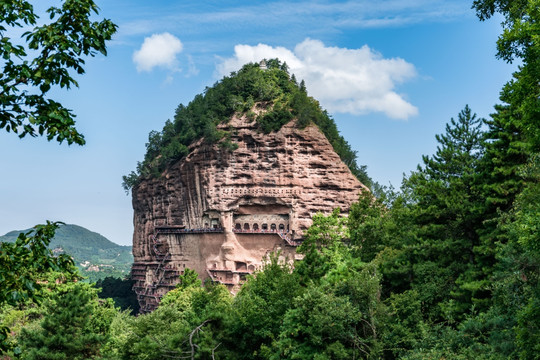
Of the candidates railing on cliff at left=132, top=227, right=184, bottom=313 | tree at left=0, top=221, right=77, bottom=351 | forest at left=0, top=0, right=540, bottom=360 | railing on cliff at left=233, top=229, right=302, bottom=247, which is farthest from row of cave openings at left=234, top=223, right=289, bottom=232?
tree at left=0, top=221, right=77, bottom=351

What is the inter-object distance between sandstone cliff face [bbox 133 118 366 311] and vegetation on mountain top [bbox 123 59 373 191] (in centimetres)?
108

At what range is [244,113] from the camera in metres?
53.7

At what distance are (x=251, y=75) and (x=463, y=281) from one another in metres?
38.4

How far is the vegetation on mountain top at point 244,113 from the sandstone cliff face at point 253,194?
3.54 ft

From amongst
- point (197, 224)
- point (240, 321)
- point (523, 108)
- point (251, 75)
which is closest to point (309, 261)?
point (240, 321)

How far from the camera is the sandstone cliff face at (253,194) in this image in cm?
5106

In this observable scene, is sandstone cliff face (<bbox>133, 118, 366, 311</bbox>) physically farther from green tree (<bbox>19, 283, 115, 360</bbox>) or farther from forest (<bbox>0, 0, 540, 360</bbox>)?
green tree (<bbox>19, 283, 115, 360</bbox>)

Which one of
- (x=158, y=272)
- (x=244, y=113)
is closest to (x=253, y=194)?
(x=244, y=113)

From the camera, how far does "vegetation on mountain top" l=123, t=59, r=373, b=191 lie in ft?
172

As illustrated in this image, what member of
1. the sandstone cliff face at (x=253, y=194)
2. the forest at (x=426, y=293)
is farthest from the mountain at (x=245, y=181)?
the forest at (x=426, y=293)

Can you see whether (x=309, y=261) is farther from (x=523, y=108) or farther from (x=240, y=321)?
(x=523, y=108)

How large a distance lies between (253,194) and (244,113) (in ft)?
24.6

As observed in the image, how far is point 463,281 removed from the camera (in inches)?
827

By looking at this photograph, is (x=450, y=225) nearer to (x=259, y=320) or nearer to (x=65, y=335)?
(x=259, y=320)
